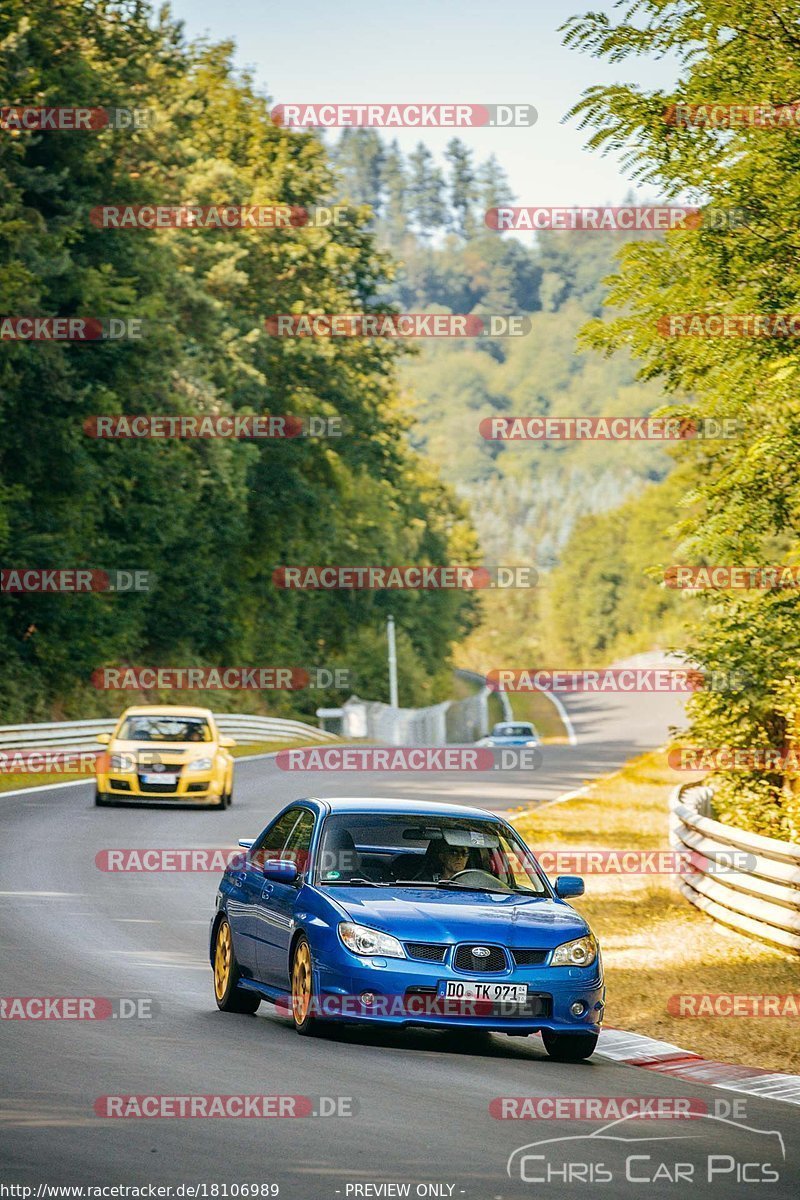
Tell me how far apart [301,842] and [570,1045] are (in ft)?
7.06

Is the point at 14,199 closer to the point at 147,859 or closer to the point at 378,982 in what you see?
the point at 147,859

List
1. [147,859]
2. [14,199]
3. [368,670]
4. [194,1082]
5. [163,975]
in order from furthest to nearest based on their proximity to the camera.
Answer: [368,670], [14,199], [147,859], [163,975], [194,1082]

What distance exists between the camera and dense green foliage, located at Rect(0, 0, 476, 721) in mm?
47531

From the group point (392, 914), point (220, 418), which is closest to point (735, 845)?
point (392, 914)

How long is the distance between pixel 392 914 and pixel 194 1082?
1883 millimetres

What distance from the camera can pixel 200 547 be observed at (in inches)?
2564

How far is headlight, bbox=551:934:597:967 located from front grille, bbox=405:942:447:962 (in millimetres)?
665

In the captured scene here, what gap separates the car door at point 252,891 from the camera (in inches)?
464

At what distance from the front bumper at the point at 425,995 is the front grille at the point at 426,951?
0.03m
